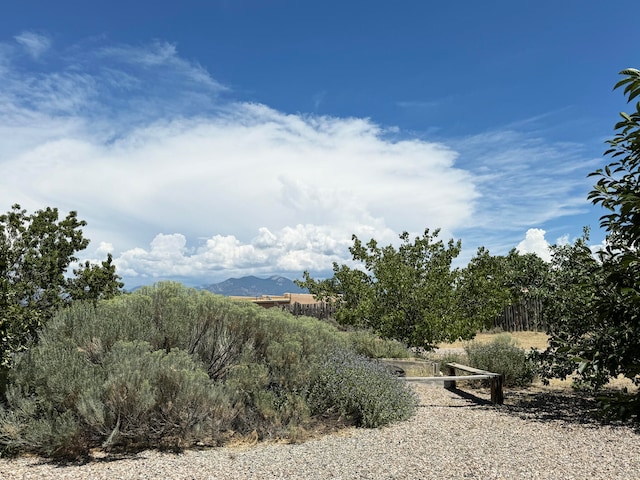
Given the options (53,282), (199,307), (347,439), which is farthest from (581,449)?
(53,282)

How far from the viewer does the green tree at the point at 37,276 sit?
689 centimetres

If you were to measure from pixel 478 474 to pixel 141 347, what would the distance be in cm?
402

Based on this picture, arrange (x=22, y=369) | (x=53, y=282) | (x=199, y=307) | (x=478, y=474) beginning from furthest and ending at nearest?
(x=53, y=282) → (x=199, y=307) → (x=22, y=369) → (x=478, y=474)

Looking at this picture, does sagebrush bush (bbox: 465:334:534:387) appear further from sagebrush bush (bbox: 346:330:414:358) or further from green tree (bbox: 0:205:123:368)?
green tree (bbox: 0:205:123:368)

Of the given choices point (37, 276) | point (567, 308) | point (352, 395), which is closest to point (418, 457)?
point (352, 395)

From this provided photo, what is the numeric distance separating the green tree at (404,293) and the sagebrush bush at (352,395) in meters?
5.11

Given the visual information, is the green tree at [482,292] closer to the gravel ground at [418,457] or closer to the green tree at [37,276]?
the gravel ground at [418,457]

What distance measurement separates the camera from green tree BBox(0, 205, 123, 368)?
6.89 metres

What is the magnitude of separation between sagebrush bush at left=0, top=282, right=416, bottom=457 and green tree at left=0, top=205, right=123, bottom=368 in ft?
1.49

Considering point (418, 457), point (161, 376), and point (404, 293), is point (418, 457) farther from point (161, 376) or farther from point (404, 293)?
point (404, 293)

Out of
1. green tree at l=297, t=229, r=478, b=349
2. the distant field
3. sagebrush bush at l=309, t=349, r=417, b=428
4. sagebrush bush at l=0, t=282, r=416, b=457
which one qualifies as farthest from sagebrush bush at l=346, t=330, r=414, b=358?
the distant field

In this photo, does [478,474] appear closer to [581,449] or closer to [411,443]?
[411,443]

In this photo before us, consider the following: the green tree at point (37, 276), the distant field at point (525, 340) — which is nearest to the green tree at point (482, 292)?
the distant field at point (525, 340)

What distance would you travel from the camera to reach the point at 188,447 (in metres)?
6.33
